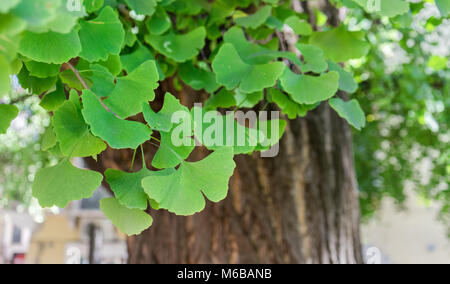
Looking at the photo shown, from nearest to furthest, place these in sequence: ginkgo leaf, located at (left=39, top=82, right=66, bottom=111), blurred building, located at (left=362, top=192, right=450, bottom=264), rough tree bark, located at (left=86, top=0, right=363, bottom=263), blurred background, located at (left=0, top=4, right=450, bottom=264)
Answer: ginkgo leaf, located at (left=39, top=82, right=66, bottom=111)
rough tree bark, located at (left=86, top=0, right=363, bottom=263)
blurred background, located at (left=0, top=4, right=450, bottom=264)
blurred building, located at (left=362, top=192, right=450, bottom=264)

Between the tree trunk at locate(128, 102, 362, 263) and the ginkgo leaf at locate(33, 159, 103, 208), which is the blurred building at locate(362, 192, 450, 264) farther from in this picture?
the ginkgo leaf at locate(33, 159, 103, 208)

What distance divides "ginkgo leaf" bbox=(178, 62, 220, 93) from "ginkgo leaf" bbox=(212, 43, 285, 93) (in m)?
0.17

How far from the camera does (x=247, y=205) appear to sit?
1157 mm

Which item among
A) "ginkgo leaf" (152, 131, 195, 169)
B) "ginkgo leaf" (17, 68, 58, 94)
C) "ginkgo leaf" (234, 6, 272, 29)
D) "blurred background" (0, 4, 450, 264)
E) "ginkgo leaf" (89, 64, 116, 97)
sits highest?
"blurred background" (0, 4, 450, 264)

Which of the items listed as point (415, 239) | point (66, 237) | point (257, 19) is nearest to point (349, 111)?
point (257, 19)

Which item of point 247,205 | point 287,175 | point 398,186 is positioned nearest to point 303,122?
point 287,175

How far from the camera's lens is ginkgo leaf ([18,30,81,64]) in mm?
397

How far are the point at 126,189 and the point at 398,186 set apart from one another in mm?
3073

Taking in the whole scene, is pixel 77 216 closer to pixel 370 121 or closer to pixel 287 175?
pixel 370 121

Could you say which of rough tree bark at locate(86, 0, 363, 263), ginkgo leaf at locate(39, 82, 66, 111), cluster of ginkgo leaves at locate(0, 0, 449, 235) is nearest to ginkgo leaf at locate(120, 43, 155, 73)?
cluster of ginkgo leaves at locate(0, 0, 449, 235)

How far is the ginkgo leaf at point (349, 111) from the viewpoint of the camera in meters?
0.68

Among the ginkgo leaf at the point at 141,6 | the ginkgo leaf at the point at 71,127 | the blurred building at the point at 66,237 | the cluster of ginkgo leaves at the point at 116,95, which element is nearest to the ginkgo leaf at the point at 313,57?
the cluster of ginkgo leaves at the point at 116,95

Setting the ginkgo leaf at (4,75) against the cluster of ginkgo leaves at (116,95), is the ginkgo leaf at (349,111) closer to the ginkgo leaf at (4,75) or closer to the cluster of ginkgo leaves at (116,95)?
the cluster of ginkgo leaves at (116,95)

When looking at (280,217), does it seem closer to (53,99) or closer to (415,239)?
(53,99)
